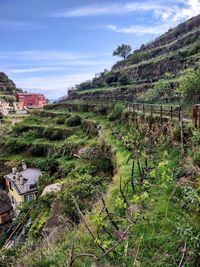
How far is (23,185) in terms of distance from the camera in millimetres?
23828

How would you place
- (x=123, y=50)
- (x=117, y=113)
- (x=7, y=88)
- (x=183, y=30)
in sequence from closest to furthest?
(x=117, y=113) < (x=183, y=30) < (x=123, y=50) < (x=7, y=88)

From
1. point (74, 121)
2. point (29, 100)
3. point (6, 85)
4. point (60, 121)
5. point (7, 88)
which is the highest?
point (6, 85)

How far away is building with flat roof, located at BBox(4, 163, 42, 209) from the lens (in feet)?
77.2

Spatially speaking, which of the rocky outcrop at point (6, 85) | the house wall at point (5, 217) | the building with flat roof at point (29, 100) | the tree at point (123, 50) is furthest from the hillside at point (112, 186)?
the rocky outcrop at point (6, 85)

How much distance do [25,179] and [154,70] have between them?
27.6 m

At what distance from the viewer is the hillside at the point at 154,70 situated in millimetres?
34219

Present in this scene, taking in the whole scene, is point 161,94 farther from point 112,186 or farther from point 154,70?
point 154,70

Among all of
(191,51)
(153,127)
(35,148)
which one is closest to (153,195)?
(153,127)

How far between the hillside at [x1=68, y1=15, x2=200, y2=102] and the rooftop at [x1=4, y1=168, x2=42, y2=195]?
12.8m

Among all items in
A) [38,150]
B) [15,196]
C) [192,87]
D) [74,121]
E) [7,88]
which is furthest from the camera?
[7,88]

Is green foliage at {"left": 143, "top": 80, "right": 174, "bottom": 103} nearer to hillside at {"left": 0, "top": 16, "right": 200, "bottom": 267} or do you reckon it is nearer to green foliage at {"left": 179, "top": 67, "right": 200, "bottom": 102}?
hillside at {"left": 0, "top": 16, "right": 200, "bottom": 267}

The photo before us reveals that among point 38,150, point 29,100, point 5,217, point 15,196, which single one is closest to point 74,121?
point 38,150

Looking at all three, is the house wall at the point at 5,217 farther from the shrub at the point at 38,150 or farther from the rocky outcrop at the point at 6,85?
the rocky outcrop at the point at 6,85

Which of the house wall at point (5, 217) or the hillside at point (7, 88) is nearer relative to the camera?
the house wall at point (5, 217)
